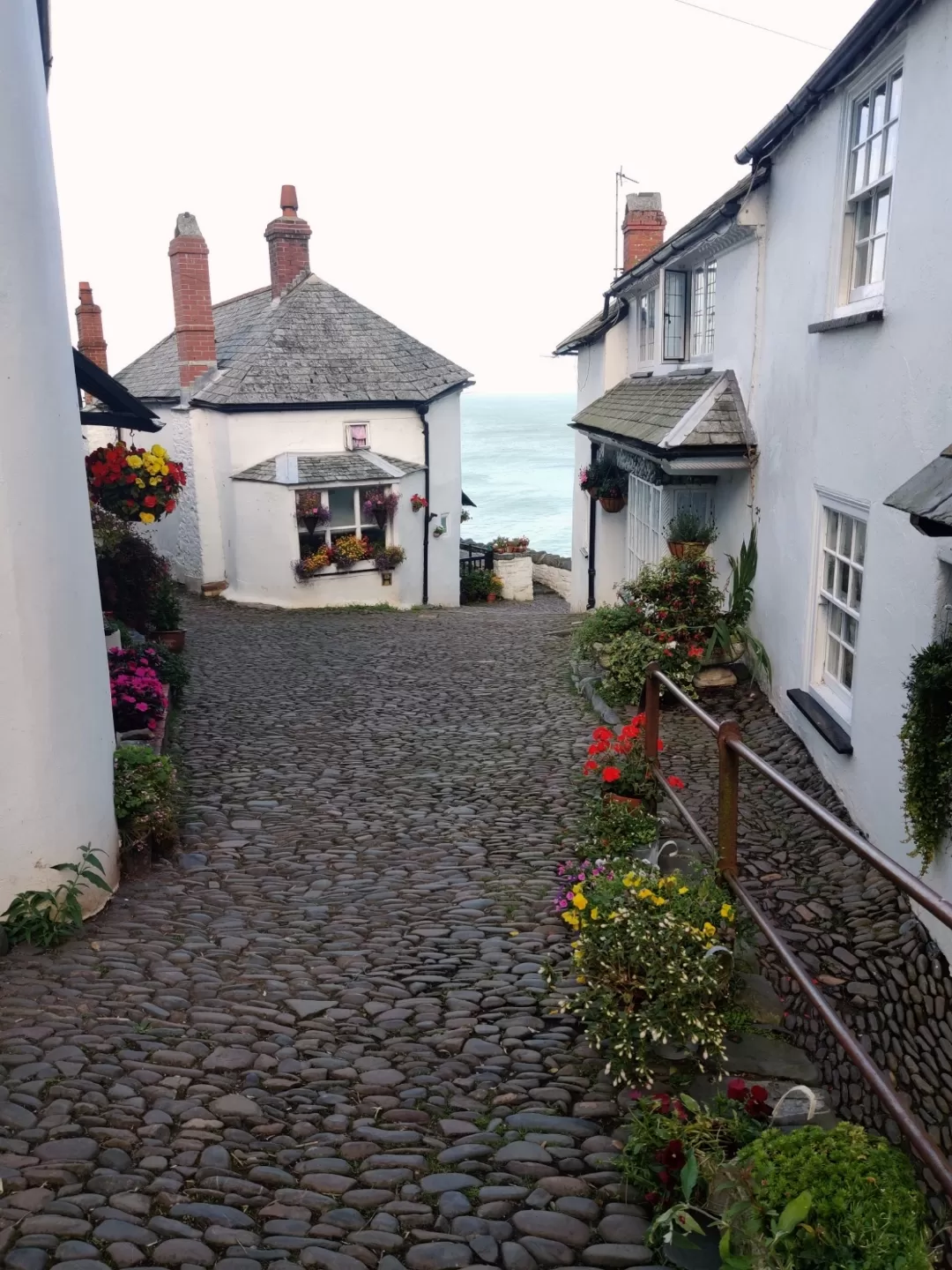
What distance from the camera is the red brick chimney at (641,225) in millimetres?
17984

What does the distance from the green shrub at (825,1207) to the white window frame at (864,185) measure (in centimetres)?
556

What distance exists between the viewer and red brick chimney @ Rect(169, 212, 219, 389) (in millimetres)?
21453

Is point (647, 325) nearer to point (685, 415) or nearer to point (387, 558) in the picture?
point (685, 415)

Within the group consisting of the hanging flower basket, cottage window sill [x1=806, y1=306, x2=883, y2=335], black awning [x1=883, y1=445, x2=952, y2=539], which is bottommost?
the hanging flower basket

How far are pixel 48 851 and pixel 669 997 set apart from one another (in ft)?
11.6

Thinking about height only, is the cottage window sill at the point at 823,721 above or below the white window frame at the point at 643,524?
below

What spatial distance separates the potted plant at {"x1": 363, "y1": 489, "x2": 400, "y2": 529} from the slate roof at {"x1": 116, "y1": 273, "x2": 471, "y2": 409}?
79.8 inches

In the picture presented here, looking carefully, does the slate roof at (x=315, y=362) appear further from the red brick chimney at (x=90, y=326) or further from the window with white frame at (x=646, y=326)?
the window with white frame at (x=646, y=326)

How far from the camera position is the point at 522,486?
4833 inches

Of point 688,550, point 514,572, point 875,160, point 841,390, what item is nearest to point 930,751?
point 841,390

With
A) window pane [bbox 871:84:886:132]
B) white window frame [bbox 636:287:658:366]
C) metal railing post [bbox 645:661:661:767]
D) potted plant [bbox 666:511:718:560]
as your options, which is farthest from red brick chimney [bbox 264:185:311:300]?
metal railing post [bbox 645:661:661:767]

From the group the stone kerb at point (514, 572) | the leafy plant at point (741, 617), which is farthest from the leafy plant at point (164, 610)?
the stone kerb at point (514, 572)

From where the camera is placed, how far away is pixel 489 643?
51.6 ft

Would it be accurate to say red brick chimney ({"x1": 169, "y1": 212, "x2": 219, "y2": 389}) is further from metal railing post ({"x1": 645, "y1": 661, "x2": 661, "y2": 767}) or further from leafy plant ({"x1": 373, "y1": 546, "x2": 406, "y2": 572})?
metal railing post ({"x1": 645, "y1": 661, "x2": 661, "y2": 767})
